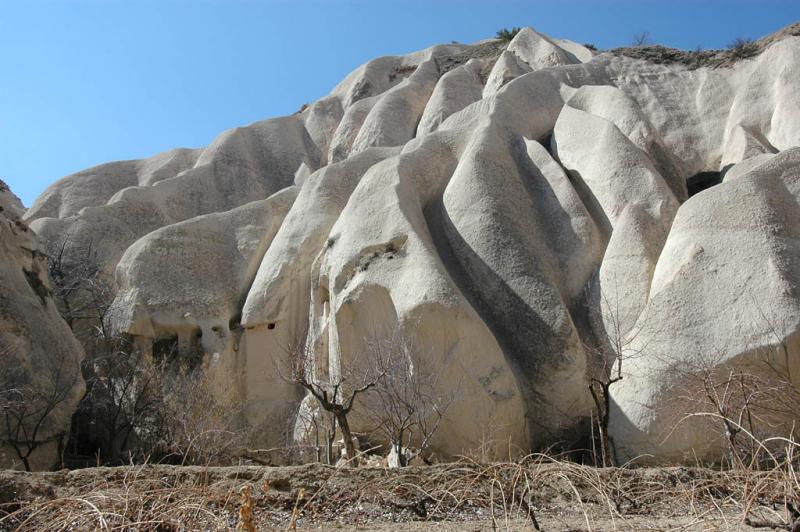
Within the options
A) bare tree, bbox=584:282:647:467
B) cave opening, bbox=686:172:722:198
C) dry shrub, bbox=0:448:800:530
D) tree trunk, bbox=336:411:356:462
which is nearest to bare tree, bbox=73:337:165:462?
tree trunk, bbox=336:411:356:462

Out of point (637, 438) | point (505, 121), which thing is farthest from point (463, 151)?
point (637, 438)

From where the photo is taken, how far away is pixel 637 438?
10.5 metres

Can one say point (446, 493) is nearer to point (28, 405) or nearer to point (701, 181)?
point (28, 405)

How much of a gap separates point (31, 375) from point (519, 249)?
798 centimetres

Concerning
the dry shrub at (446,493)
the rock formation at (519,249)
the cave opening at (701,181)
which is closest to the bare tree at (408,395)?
the rock formation at (519,249)

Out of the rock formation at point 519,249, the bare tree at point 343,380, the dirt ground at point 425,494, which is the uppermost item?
the rock formation at point 519,249

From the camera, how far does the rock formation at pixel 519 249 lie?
437 inches

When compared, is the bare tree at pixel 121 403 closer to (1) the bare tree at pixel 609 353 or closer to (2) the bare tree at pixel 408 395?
(2) the bare tree at pixel 408 395

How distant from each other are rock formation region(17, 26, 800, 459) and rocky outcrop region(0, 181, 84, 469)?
2.98m

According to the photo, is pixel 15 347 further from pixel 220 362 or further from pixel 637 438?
pixel 637 438

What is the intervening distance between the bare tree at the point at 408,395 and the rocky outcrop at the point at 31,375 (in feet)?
16.0

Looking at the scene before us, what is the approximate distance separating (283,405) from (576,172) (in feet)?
23.9

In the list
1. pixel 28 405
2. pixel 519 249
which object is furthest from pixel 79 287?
pixel 519 249

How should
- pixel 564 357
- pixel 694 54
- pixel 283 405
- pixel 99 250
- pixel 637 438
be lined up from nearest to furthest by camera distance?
pixel 637 438, pixel 564 357, pixel 283 405, pixel 99 250, pixel 694 54
